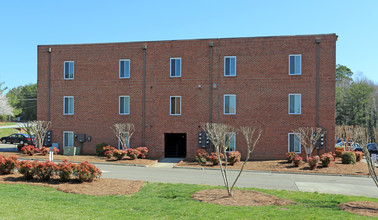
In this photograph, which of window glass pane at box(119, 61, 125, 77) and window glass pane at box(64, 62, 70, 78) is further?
window glass pane at box(64, 62, 70, 78)

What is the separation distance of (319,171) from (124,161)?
44.2ft

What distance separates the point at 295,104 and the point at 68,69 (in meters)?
19.3

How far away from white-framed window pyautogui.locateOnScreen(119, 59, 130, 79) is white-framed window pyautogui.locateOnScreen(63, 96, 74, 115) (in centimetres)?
499

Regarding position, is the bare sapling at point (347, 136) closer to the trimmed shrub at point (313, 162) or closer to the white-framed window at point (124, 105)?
the trimmed shrub at point (313, 162)

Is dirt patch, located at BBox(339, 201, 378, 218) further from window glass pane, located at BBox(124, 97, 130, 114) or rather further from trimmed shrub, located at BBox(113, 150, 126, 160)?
window glass pane, located at BBox(124, 97, 130, 114)

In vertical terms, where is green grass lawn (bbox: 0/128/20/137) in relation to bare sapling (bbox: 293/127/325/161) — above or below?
below

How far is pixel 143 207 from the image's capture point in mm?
9812

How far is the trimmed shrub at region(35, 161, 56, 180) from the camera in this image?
46.3 ft

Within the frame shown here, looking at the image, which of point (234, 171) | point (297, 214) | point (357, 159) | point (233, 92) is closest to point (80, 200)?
point (297, 214)

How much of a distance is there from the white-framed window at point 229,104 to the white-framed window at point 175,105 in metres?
3.73

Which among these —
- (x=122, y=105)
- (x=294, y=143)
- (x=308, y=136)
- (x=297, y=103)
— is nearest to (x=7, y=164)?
(x=122, y=105)

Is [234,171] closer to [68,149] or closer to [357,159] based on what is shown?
[357,159]

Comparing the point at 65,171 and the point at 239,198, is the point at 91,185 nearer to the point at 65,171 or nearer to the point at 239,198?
the point at 65,171

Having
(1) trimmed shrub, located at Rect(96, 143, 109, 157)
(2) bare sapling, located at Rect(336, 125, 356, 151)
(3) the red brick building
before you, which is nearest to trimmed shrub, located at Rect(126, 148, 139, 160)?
(3) the red brick building
